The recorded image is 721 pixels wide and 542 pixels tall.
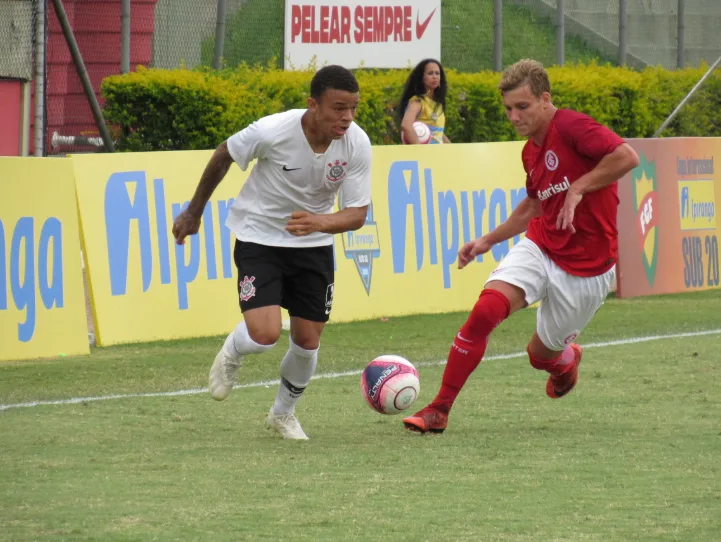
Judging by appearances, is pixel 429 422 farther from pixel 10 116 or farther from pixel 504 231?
pixel 10 116

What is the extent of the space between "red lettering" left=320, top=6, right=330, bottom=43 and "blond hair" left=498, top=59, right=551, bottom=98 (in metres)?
10.3

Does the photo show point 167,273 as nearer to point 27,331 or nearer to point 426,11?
point 27,331

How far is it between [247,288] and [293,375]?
52cm

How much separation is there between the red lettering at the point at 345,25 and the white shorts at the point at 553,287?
10472mm

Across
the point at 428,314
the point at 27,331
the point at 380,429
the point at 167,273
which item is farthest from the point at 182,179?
the point at 380,429

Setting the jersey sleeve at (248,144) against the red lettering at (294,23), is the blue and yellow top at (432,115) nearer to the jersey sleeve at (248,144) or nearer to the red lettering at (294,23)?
the red lettering at (294,23)

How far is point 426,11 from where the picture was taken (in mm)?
18406

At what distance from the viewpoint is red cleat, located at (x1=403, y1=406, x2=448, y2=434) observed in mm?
7293

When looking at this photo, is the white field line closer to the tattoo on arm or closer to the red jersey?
the tattoo on arm

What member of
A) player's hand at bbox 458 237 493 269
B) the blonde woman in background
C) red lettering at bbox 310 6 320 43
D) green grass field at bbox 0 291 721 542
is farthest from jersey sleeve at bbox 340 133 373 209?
red lettering at bbox 310 6 320 43

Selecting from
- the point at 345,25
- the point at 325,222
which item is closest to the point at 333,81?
the point at 325,222

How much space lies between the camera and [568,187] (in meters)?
7.28

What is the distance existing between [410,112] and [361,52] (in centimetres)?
419

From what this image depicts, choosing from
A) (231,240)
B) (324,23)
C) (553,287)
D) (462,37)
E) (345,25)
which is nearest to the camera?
(553,287)
